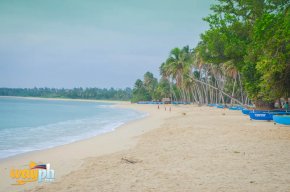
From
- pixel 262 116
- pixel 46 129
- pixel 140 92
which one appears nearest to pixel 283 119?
pixel 262 116

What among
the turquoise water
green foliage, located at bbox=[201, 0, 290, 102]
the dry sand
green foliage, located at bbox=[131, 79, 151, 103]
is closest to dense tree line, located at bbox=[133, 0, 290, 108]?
green foliage, located at bbox=[201, 0, 290, 102]

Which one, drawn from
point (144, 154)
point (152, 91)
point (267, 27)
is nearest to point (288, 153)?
point (144, 154)

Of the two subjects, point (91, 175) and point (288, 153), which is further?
point (288, 153)

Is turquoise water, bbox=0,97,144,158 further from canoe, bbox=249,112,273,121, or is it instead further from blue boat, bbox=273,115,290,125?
blue boat, bbox=273,115,290,125

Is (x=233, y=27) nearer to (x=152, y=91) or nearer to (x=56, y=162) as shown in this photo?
(x=56, y=162)

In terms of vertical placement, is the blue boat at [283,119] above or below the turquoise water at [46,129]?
above

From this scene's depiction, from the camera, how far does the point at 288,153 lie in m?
7.54

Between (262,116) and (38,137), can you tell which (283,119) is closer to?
(262,116)

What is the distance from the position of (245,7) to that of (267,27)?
970 cm

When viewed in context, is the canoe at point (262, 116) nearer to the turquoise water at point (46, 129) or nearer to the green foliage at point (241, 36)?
the green foliage at point (241, 36)

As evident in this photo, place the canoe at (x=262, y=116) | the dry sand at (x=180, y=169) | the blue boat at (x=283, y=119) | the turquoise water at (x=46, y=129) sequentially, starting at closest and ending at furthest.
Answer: the dry sand at (x=180, y=169), the turquoise water at (x=46, y=129), the blue boat at (x=283, y=119), the canoe at (x=262, y=116)

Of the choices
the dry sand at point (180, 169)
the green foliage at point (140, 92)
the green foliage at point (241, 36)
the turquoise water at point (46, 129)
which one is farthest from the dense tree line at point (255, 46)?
the green foliage at point (140, 92)

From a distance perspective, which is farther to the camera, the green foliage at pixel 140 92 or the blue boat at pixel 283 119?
the green foliage at pixel 140 92

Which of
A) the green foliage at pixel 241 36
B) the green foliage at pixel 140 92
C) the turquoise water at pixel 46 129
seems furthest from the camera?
the green foliage at pixel 140 92
